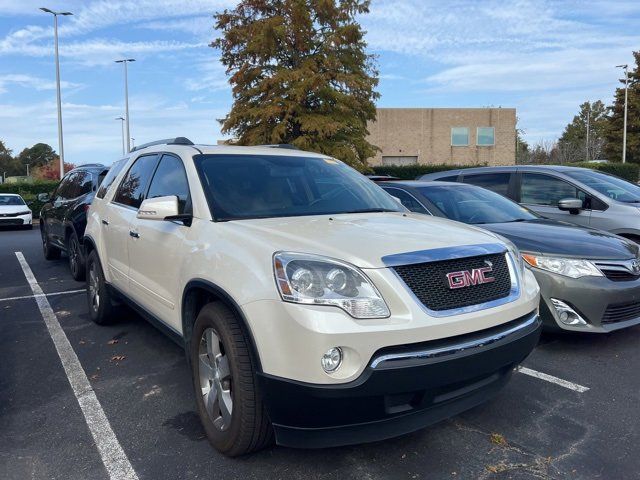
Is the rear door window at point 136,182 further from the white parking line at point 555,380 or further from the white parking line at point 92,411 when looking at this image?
the white parking line at point 555,380

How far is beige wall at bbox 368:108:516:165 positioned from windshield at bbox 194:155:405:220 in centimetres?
3818

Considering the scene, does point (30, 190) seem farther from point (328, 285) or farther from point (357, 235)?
point (328, 285)

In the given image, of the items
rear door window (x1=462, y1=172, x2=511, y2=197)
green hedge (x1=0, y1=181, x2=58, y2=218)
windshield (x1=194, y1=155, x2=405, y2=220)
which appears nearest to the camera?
windshield (x1=194, y1=155, x2=405, y2=220)

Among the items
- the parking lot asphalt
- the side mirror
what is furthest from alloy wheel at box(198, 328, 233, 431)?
the side mirror

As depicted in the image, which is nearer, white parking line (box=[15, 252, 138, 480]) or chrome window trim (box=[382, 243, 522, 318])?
chrome window trim (box=[382, 243, 522, 318])

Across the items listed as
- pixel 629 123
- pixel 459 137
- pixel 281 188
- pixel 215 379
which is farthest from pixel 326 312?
pixel 629 123

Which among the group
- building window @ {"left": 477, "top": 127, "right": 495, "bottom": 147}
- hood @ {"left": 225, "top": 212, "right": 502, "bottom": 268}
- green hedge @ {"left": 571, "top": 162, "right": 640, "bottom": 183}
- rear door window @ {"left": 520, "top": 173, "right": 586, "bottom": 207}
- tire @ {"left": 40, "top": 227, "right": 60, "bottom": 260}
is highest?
building window @ {"left": 477, "top": 127, "right": 495, "bottom": 147}

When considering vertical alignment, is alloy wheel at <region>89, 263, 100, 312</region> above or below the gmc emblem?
below

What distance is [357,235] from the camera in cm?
289

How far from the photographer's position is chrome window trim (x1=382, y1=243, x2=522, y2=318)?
2.56m

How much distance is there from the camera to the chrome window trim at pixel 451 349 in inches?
95.2

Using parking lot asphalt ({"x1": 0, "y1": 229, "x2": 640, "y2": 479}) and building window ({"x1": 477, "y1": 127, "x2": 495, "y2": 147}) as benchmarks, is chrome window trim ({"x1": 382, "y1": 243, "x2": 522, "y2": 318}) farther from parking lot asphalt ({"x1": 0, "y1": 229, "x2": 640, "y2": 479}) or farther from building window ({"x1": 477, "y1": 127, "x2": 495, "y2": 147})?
building window ({"x1": 477, "y1": 127, "x2": 495, "y2": 147})

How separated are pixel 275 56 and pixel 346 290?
64.2ft

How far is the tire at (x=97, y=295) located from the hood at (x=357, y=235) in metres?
2.67
